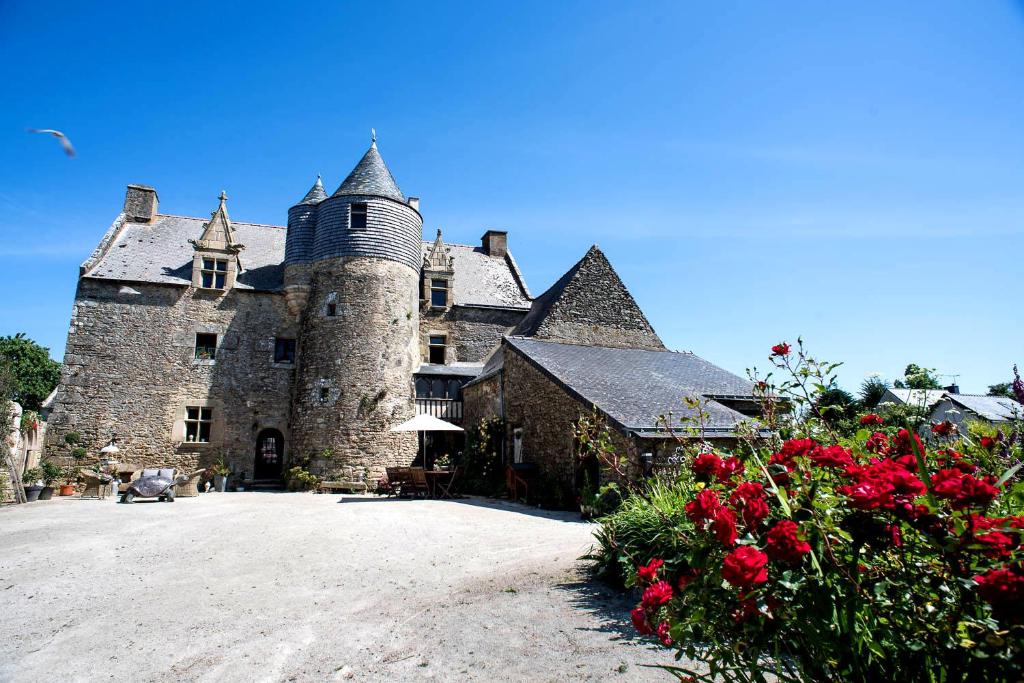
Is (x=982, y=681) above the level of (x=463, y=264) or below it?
below

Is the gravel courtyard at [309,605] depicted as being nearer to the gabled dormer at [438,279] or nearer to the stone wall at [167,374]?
the stone wall at [167,374]

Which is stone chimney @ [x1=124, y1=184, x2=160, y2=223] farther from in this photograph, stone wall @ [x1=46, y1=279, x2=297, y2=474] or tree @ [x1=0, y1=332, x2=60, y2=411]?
tree @ [x1=0, y1=332, x2=60, y2=411]

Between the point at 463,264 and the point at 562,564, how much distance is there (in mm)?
18365

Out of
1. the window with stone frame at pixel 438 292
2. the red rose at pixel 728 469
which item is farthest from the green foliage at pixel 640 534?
the window with stone frame at pixel 438 292

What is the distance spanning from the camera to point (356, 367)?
674 inches

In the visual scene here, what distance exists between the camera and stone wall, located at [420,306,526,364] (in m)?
20.6

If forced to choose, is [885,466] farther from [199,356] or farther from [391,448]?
[199,356]

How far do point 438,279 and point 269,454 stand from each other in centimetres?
868

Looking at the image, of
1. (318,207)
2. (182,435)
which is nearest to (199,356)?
(182,435)

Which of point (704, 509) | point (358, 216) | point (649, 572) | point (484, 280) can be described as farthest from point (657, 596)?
point (484, 280)

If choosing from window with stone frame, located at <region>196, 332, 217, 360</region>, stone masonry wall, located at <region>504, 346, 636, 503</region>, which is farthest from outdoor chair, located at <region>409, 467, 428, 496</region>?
window with stone frame, located at <region>196, 332, 217, 360</region>

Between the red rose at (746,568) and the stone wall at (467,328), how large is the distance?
18786 mm

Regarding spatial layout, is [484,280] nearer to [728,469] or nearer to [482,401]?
[482,401]

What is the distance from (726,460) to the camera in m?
2.53
